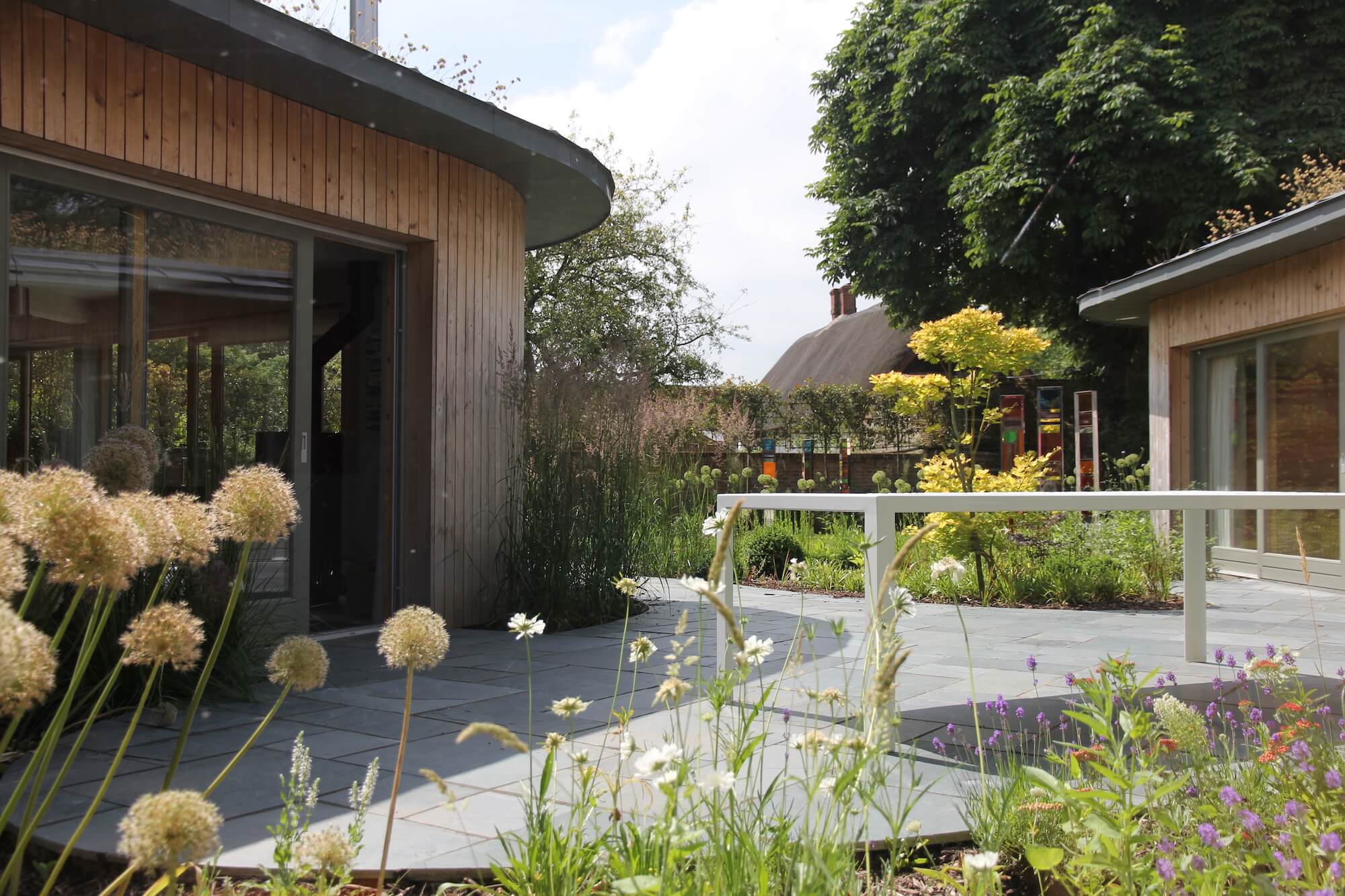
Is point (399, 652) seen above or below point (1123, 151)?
below

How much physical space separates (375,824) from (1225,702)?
2776 mm

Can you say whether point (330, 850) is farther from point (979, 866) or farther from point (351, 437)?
point (351, 437)

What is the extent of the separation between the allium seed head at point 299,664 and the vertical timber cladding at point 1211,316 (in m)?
7.31

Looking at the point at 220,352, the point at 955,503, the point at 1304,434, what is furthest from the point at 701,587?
the point at 1304,434

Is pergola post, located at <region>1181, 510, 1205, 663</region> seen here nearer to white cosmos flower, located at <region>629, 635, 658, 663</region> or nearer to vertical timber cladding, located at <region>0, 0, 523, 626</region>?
white cosmos flower, located at <region>629, 635, 658, 663</region>

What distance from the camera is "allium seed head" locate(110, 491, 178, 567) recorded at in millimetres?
1147

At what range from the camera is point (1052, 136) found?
13.3 meters

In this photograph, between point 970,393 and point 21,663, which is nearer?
point 21,663

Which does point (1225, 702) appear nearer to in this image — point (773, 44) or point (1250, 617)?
point (1250, 617)

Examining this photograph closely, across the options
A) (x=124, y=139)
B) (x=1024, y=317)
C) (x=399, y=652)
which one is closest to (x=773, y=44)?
(x=124, y=139)

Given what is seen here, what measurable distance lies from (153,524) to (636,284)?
58.3 feet

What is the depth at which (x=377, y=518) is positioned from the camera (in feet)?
18.7

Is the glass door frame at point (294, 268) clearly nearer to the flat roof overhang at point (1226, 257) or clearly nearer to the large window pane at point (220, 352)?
the large window pane at point (220, 352)

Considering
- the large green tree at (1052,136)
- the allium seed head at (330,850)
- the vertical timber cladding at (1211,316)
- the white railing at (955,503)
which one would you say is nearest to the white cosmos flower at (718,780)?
the allium seed head at (330,850)
